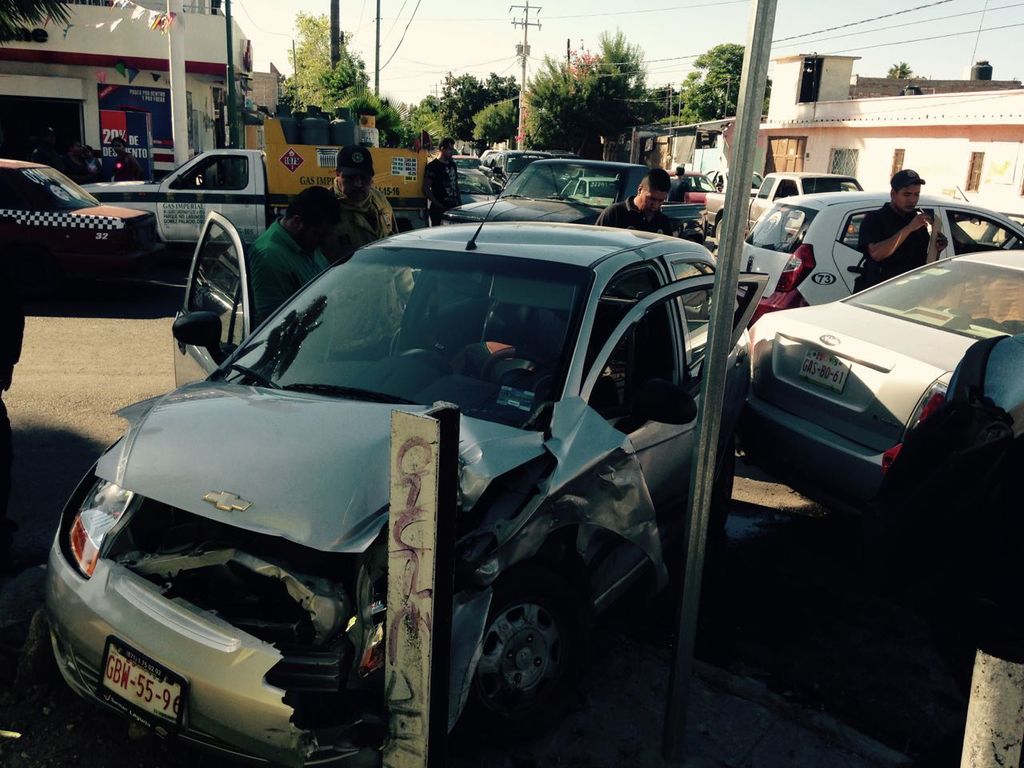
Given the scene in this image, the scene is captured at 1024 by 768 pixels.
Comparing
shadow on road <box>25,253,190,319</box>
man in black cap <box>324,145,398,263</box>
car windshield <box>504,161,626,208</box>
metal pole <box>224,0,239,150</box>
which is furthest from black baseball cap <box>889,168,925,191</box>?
metal pole <box>224,0,239,150</box>

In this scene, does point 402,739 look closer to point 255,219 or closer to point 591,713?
point 591,713

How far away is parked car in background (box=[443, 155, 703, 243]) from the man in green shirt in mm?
5800

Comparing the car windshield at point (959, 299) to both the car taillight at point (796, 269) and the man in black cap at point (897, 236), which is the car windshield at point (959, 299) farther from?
the car taillight at point (796, 269)

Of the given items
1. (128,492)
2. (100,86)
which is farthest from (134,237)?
(100,86)

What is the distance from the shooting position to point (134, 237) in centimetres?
1062

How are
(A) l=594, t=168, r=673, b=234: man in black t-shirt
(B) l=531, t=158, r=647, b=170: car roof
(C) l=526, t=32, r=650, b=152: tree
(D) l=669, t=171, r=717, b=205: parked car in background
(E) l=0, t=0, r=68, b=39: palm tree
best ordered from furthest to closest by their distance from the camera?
1. (C) l=526, t=32, r=650, b=152: tree
2. (D) l=669, t=171, r=717, b=205: parked car in background
3. (E) l=0, t=0, r=68, b=39: palm tree
4. (B) l=531, t=158, r=647, b=170: car roof
5. (A) l=594, t=168, r=673, b=234: man in black t-shirt

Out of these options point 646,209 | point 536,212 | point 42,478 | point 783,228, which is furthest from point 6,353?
point 536,212

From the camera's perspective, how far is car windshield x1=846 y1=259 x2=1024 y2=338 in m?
5.01

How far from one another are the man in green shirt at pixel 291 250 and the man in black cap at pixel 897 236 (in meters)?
4.17

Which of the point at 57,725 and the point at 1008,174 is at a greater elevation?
the point at 1008,174

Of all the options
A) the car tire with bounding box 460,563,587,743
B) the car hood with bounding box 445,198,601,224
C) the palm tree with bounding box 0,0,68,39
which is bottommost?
the car tire with bounding box 460,563,587,743

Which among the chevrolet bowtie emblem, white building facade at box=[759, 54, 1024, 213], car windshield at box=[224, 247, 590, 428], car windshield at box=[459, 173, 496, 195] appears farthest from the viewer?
white building facade at box=[759, 54, 1024, 213]

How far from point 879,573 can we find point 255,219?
11.8 meters

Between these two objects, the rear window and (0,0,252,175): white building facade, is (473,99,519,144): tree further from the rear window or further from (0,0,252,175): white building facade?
the rear window
